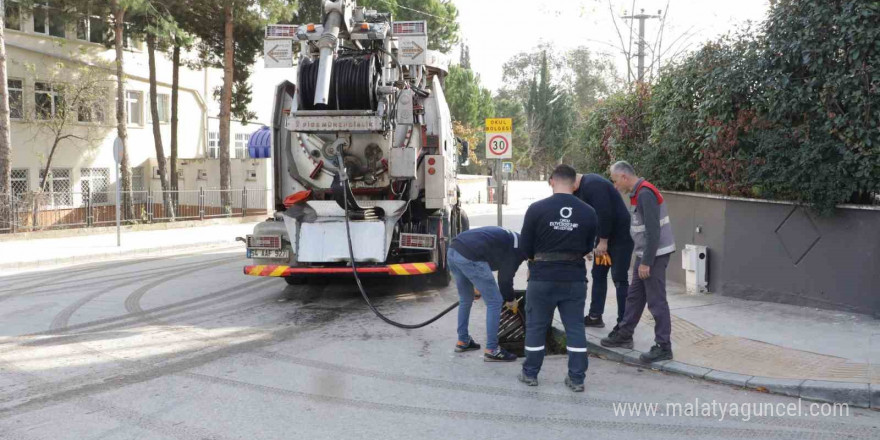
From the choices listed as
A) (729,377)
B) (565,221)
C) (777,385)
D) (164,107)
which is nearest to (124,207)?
(164,107)

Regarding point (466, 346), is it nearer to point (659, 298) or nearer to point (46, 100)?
point (659, 298)

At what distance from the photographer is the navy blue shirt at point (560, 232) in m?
5.50

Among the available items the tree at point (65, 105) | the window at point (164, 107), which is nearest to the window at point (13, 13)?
the tree at point (65, 105)

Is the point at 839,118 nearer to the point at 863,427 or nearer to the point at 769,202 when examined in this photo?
the point at 769,202

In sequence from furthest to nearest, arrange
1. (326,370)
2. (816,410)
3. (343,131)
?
(343,131)
(326,370)
(816,410)

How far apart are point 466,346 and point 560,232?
6.18 ft

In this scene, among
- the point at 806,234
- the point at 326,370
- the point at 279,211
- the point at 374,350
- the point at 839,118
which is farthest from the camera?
the point at 279,211

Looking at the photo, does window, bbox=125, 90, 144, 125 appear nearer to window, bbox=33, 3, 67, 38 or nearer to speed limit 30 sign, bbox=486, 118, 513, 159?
window, bbox=33, 3, 67, 38

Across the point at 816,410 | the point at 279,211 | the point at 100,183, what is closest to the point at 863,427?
the point at 816,410

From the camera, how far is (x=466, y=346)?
6867mm

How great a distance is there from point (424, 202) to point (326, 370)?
417 centimetres

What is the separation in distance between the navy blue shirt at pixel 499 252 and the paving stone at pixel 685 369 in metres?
1.46

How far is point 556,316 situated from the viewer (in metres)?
7.95

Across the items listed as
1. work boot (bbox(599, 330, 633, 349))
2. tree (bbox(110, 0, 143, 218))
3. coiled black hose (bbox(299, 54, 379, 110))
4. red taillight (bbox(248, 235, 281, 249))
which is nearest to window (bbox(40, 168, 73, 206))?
tree (bbox(110, 0, 143, 218))
